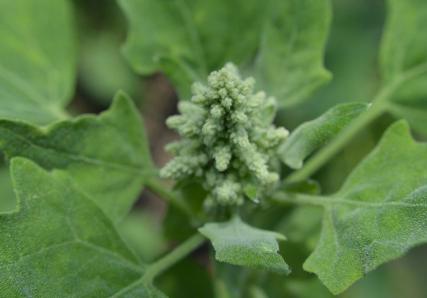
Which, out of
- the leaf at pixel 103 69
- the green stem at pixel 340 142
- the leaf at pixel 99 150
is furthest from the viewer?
the leaf at pixel 103 69

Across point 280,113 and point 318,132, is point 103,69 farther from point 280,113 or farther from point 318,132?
point 318,132

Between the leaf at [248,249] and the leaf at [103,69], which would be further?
the leaf at [103,69]

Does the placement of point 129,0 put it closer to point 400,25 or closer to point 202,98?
point 202,98

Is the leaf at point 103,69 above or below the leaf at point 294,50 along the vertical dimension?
above

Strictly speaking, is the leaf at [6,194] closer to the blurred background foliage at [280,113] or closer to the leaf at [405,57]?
the blurred background foliage at [280,113]

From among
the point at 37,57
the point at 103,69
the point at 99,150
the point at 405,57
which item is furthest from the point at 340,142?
the point at 103,69

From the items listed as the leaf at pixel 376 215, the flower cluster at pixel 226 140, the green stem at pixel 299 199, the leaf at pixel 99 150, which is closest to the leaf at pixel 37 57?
the leaf at pixel 99 150

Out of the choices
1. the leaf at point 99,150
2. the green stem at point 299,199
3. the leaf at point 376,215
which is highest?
the leaf at point 99,150

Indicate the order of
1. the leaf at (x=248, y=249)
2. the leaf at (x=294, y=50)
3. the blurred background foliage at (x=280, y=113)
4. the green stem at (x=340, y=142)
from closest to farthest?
the leaf at (x=248, y=249), the leaf at (x=294, y=50), the green stem at (x=340, y=142), the blurred background foliage at (x=280, y=113)
